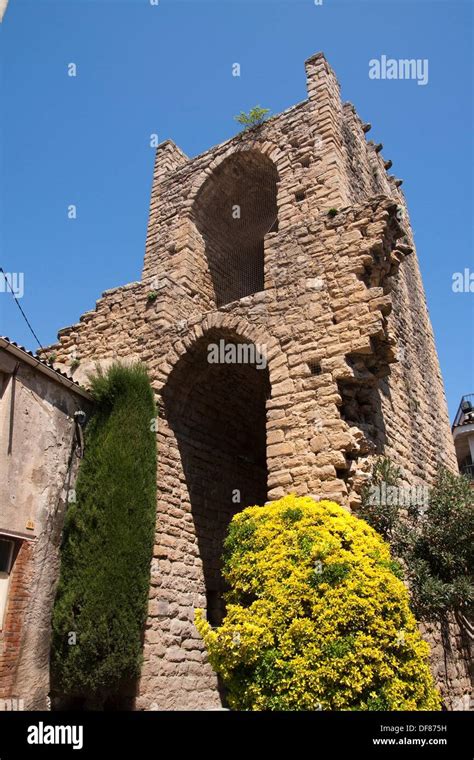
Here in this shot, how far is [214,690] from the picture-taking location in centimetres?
782

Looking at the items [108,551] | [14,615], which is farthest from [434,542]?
[14,615]

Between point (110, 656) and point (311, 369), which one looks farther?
point (311, 369)

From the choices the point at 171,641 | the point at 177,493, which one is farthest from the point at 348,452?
the point at 171,641

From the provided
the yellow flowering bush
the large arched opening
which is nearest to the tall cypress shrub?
the yellow flowering bush

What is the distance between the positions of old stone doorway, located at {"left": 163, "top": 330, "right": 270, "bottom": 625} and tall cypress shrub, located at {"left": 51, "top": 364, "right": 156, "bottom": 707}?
949mm

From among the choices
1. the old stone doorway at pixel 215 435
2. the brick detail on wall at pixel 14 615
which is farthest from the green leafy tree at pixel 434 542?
the brick detail on wall at pixel 14 615

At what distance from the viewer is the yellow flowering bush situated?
14.3ft

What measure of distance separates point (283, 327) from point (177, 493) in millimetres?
3009

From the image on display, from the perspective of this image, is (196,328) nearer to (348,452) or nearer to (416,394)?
(348,452)

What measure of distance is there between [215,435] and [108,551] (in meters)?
3.24

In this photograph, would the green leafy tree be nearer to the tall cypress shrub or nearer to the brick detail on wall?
the tall cypress shrub

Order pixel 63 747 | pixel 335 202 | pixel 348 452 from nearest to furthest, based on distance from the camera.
Result: 1. pixel 63 747
2. pixel 348 452
3. pixel 335 202

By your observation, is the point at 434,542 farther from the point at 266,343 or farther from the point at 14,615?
the point at 14,615

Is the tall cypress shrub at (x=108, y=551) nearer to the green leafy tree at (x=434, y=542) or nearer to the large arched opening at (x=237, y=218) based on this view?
the green leafy tree at (x=434, y=542)
